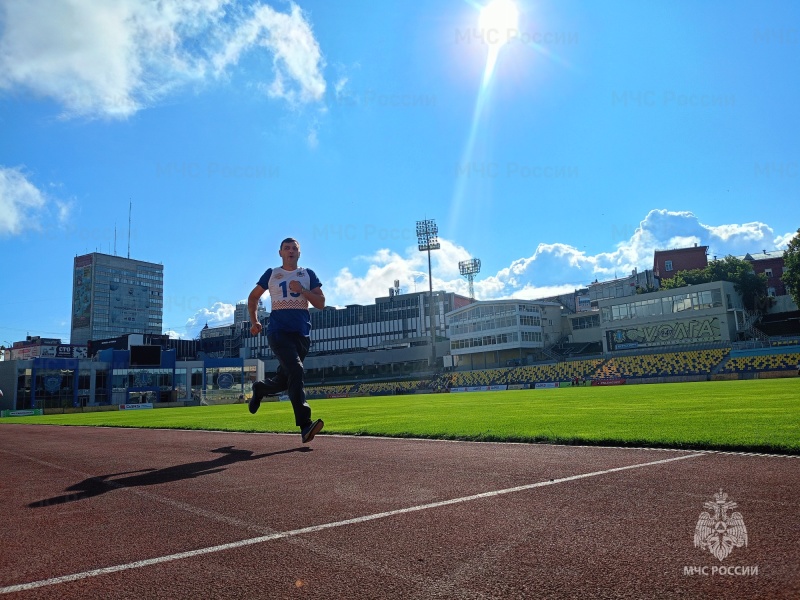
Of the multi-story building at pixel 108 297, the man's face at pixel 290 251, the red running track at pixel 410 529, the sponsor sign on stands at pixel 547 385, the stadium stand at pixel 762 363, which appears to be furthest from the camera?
the multi-story building at pixel 108 297

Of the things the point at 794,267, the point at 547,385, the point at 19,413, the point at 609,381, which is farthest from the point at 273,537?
the point at 794,267

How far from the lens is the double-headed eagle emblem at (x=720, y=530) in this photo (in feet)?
9.84

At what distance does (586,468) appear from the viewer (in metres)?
5.48

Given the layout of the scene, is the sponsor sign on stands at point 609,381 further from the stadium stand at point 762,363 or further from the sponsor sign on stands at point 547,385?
the stadium stand at point 762,363

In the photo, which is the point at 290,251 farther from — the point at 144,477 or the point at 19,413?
the point at 19,413

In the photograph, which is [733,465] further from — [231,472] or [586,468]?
[231,472]

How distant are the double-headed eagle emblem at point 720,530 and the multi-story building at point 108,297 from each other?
175 m

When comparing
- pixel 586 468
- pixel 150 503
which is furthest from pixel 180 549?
pixel 586 468

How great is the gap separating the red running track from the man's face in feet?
13.0

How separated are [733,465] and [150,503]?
5.48 metres

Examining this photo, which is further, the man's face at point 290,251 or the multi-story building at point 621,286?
the multi-story building at point 621,286

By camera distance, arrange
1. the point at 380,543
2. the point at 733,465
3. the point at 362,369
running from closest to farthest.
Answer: the point at 380,543 → the point at 733,465 → the point at 362,369

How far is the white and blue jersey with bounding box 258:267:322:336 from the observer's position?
29.4ft

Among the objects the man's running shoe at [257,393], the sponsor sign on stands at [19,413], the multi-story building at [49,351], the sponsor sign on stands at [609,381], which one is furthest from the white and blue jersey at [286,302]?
the multi-story building at [49,351]
